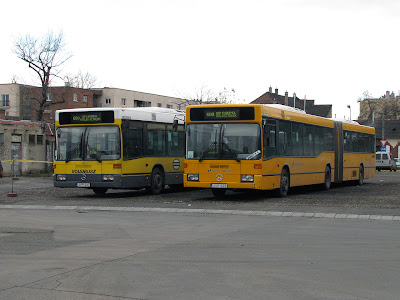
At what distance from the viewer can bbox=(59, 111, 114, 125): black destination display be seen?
2062 cm

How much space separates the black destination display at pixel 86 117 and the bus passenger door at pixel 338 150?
10498 mm

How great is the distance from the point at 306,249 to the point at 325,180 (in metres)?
15.8

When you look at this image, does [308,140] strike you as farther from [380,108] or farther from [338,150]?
[380,108]

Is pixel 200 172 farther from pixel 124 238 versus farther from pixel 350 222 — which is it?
pixel 124 238

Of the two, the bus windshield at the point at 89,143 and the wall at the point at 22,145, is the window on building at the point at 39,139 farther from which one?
the bus windshield at the point at 89,143

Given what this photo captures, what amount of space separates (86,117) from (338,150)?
11333 millimetres

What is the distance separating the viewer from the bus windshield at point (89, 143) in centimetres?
2058

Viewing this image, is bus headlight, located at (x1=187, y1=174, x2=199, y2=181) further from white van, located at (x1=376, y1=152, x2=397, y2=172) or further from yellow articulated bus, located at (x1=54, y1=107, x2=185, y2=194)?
white van, located at (x1=376, y1=152, x2=397, y2=172)

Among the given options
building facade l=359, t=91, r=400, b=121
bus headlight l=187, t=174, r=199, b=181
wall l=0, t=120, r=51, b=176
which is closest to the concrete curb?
bus headlight l=187, t=174, r=199, b=181

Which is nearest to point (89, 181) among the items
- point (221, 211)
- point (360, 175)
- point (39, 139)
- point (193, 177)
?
point (193, 177)

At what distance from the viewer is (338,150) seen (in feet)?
88.7

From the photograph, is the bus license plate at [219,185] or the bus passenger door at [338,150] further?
the bus passenger door at [338,150]

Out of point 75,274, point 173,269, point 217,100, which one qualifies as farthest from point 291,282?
point 217,100

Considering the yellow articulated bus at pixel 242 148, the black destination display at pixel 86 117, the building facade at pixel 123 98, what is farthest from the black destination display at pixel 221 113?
the building facade at pixel 123 98
